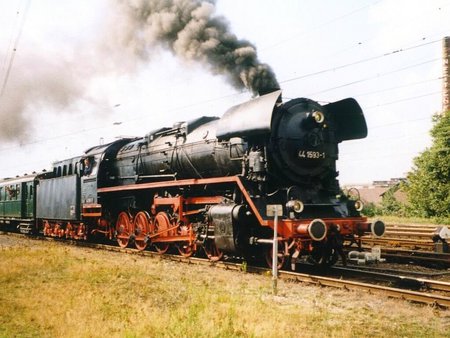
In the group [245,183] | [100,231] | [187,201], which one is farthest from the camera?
[100,231]

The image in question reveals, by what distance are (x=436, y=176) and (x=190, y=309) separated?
2955 cm

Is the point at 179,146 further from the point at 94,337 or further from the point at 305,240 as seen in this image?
the point at 94,337

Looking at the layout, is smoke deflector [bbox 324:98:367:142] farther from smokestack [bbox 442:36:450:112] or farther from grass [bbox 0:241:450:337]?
smokestack [bbox 442:36:450:112]

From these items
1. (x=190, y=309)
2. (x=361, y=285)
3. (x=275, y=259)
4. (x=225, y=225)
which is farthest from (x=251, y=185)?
(x=190, y=309)

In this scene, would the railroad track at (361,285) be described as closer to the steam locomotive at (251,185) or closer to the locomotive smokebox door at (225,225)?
the steam locomotive at (251,185)

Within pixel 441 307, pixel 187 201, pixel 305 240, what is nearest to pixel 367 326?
pixel 441 307

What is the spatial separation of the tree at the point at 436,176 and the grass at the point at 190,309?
84.9ft

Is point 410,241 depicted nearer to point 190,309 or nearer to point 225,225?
point 225,225

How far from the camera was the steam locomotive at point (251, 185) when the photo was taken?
895 cm

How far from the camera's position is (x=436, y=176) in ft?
103

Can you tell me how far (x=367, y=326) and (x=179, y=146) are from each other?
7.30 meters

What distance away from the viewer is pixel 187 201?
37.1 ft

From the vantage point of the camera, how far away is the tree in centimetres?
3067

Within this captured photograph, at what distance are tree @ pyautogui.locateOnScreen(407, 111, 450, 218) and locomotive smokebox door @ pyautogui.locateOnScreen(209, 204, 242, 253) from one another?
24600 millimetres
